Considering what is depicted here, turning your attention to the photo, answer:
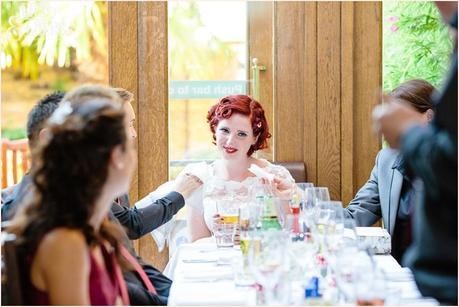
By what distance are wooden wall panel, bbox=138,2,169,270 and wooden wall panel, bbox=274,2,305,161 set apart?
2.23 feet

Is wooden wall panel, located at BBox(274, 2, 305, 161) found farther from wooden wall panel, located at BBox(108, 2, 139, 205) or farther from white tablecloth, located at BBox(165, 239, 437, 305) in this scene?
white tablecloth, located at BBox(165, 239, 437, 305)

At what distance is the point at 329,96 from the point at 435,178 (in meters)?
3.14

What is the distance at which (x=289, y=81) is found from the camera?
4668mm

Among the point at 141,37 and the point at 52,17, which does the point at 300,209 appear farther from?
the point at 52,17

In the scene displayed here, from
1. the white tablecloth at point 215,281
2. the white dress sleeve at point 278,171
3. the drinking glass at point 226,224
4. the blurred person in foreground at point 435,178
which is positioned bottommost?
the white tablecloth at point 215,281

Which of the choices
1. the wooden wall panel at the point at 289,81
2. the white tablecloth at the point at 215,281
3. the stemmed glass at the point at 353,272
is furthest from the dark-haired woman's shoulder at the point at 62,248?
the wooden wall panel at the point at 289,81

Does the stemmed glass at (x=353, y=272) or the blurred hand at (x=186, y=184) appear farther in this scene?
the blurred hand at (x=186, y=184)

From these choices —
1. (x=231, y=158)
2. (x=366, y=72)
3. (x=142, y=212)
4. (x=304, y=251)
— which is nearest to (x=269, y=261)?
(x=304, y=251)

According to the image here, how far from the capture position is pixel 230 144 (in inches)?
158

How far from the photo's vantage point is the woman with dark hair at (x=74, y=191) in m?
1.91

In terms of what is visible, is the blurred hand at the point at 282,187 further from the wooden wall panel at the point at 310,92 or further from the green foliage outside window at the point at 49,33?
the green foliage outside window at the point at 49,33

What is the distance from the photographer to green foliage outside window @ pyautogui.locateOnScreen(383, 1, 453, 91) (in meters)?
4.70

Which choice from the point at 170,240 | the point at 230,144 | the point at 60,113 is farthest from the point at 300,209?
the point at 60,113

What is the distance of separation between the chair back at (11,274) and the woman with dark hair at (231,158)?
2.02 meters
